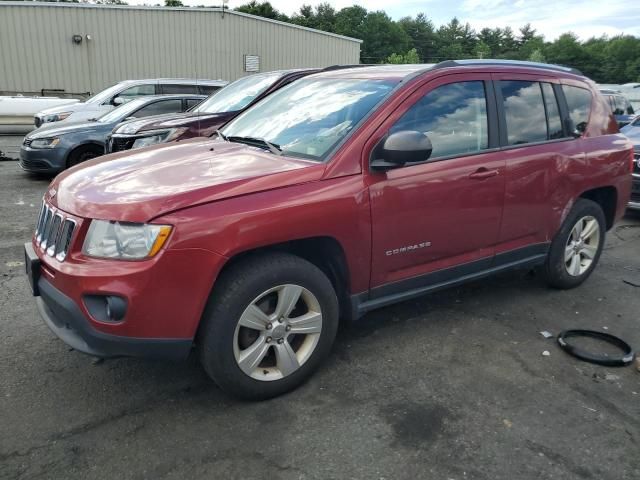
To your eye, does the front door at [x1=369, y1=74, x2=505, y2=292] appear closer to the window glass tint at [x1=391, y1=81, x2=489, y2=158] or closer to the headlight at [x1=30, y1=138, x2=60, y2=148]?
the window glass tint at [x1=391, y1=81, x2=489, y2=158]

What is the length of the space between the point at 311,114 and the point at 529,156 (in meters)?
1.66

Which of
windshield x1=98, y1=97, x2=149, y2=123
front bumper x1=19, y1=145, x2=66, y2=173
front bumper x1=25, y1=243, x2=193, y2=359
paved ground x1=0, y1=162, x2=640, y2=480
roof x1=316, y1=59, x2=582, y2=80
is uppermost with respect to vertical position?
roof x1=316, y1=59, x2=582, y2=80

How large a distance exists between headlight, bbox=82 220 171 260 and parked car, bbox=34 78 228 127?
863cm

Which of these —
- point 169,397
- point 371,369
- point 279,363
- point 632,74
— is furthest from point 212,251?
point 632,74

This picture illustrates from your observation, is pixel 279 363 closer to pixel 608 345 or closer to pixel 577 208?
pixel 608 345

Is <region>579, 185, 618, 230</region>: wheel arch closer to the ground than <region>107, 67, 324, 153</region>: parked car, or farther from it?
closer to the ground

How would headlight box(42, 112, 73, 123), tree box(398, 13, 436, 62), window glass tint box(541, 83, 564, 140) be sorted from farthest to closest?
tree box(398, 13, 436, 62), headlight box(42, 112, 73, 123), window glass tint box(541, 83, 564, 140)

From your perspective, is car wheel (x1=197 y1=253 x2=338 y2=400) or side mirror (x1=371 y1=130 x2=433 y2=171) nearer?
car wheel (x1=197 y1=253 x2=338 y2=400)

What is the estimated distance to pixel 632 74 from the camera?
86.7 m

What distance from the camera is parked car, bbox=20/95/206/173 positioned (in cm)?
882

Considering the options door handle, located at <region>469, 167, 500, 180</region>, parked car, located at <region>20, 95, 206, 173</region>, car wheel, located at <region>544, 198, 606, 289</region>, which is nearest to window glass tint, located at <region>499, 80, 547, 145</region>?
door handle, located at <region>469, 167, 500, 180</region>

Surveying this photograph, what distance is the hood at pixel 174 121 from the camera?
7.25 metres

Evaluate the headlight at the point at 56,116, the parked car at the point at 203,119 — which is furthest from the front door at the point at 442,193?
the headlight at the point at 56,116

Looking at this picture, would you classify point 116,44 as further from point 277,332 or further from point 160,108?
point 277,332
